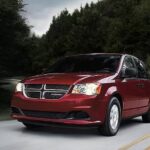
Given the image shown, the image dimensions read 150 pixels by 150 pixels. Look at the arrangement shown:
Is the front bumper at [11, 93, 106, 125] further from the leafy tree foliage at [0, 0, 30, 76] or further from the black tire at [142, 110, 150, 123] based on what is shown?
the leafy tree foliage at [0, 0, 30, 76]

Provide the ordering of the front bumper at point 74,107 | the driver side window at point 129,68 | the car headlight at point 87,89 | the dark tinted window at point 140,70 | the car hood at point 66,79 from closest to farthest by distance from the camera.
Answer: the front bumper at point 74,107 → the car headlight at point 87,89 → the car hood at point 66,79 → the driver side window at point 129,68 → the dark tinted window at point 140,70

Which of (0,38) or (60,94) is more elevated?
(0,38)

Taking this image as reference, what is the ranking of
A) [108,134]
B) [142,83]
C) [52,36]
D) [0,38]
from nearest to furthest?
[108,134]
[142,83]
[0,38]
[52,36]

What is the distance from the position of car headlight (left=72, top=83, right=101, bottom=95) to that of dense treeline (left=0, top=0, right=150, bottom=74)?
1003 centimetres

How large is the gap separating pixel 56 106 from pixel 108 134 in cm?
128

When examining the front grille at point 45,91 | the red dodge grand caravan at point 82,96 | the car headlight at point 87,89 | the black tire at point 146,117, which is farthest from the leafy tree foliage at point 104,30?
the car headlight at point 87,89

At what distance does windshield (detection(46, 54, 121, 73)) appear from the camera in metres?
10.1

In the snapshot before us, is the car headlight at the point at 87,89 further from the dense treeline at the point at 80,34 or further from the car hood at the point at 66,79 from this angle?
the dense treeline at the point at 80,34

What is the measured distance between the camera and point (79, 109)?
8727 mm

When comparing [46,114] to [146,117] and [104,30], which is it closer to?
[146,117]

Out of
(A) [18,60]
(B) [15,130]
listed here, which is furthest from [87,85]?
(A) [18,60]

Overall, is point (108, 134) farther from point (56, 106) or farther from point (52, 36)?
point (52, 36)

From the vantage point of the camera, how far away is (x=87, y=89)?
8867 mm

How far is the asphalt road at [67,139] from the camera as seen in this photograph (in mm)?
8094
